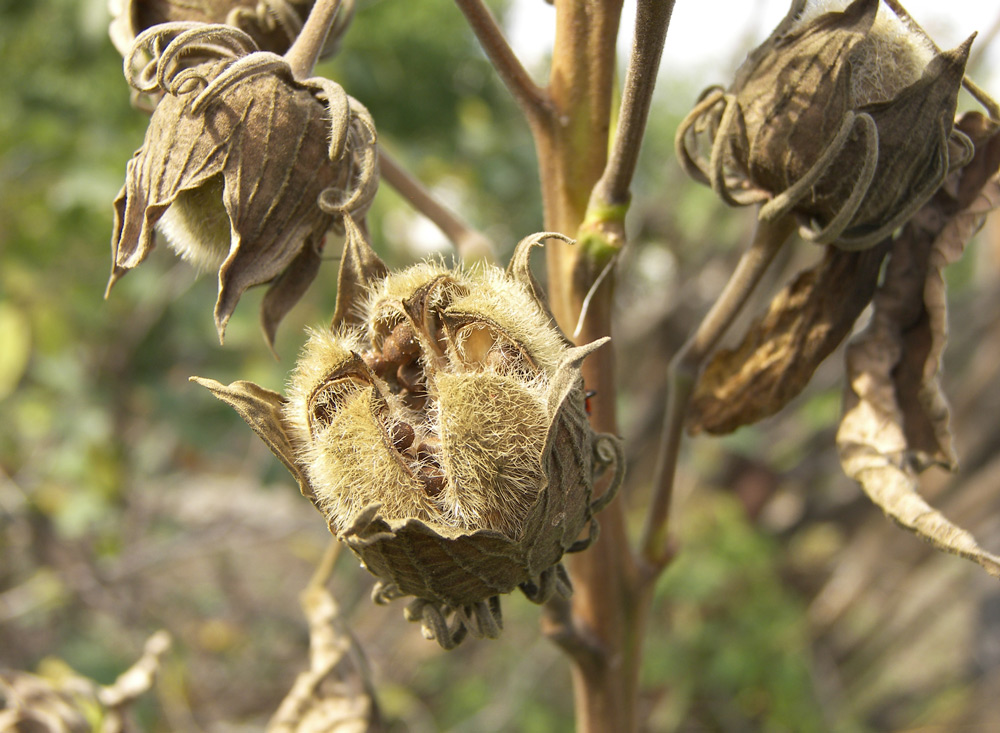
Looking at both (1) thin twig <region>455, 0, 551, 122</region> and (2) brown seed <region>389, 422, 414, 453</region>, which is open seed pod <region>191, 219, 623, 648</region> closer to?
(2) brown seed <region>389, 422, 414, 453</region>

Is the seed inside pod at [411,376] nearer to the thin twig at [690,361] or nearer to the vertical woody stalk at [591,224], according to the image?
the vertical woody stalk at [591,224]

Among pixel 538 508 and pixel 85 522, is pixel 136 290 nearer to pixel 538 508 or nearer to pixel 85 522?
pixel 85 522

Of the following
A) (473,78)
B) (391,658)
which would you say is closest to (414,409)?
(473,78)

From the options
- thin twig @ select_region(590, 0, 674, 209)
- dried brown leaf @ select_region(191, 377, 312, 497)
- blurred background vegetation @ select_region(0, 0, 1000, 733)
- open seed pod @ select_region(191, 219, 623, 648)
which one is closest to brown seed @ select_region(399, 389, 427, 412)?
open seed pod @ select_region(191, 219, 623, 648)

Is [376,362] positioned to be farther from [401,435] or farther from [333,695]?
[333,695]

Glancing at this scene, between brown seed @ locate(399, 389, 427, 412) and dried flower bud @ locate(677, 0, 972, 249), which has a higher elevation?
dried flower bud @ locate(677, 0, 972, 249)

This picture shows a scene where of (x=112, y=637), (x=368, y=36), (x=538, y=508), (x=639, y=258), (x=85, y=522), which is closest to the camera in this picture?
(x=538, y=508)

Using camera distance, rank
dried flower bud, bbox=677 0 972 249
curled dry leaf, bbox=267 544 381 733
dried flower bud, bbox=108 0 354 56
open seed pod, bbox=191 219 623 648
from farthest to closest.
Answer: curled dry leaf, bbox=267 544 381 733 → dried flower bud, bbox=108 0 354 56 → dried flower bud, bbox=677 0 972 249 → open seed pod, bbox=191 219 623 648
